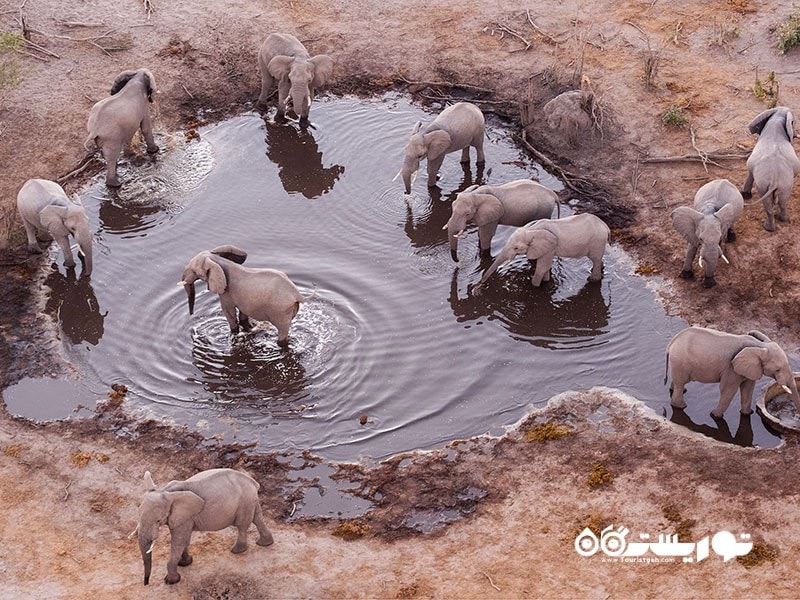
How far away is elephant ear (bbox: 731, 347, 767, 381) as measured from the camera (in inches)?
540

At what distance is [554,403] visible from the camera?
14953 mm

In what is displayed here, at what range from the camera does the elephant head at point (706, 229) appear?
16.5 metres

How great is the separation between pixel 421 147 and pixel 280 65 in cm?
429

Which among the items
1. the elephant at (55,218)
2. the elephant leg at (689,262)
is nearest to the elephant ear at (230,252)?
the elephant at (55,218)

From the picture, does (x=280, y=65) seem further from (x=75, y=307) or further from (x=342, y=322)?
(x=342, y=322)

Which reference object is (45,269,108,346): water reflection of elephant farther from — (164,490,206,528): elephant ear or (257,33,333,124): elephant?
(257,33,333,124): elephant

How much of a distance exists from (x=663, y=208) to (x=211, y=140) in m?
8.94

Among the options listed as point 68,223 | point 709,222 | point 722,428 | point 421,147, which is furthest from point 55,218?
point 722,428

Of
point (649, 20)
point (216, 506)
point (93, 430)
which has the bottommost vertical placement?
point (93, 430)

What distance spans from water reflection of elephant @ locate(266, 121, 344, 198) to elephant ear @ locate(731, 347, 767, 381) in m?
8.96

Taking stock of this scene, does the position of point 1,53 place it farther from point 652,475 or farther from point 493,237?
point 652,475

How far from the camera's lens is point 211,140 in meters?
21.8

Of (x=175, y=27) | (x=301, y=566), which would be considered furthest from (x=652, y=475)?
(x=175, y=27)

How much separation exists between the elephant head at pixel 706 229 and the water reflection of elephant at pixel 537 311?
62.8 inches
